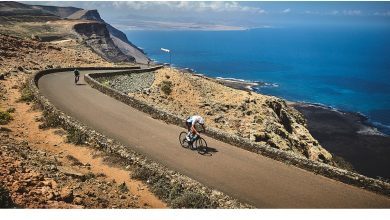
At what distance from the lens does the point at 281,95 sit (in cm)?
9738

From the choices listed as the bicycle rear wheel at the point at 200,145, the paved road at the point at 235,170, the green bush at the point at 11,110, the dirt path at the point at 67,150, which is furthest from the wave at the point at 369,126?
the green bush at the point at 11,110

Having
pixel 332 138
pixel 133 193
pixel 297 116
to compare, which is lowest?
pixel 332 138

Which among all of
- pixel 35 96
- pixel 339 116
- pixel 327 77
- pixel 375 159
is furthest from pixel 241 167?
pixel 327 77

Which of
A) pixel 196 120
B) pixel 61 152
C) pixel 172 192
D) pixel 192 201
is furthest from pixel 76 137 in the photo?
pixel 192 201

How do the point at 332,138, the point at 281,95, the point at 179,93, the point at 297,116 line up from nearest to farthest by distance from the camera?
the point at 179,93, the point at 297,116, the point at 332,138, the point at 281,95

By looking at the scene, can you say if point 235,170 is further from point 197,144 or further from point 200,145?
point 197,144

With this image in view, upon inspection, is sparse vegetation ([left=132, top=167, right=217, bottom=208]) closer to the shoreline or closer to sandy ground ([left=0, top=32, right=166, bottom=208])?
sandy ground ([left=0, top=32, right=166, bottom=208])

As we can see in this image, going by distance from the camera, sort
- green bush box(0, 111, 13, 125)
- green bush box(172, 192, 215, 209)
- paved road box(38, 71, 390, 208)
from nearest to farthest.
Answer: green bush box(172, 192, 215, 209), paved road box(38, 71, 390, 208), green bush box(0, 111, 13, 125)

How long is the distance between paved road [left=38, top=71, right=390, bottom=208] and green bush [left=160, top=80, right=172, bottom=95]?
471 inches

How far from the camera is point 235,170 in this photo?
52.8ft

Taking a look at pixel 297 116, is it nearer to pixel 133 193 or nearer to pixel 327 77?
pixel 133 193

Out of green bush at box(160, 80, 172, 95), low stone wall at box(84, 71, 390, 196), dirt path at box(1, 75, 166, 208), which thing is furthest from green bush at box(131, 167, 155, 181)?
green bush at box(160, 80, 172, 95)

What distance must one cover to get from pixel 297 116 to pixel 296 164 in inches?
1270

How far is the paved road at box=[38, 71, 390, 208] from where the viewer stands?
Result: 44.9ft
